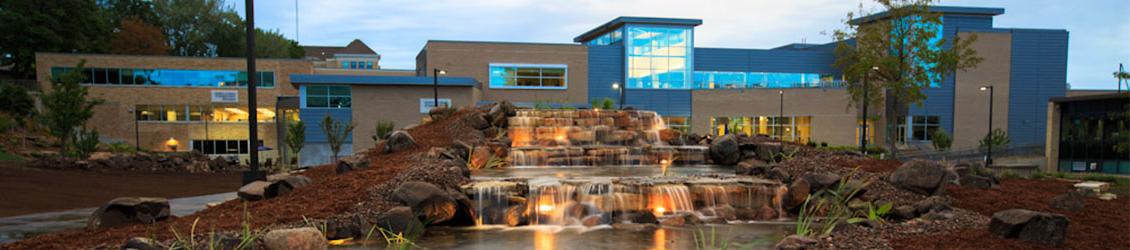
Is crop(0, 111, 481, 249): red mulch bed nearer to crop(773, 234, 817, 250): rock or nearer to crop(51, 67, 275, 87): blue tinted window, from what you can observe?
crop(773, 234, 817, 250): rock

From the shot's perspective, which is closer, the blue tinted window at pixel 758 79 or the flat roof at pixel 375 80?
→ the flat roof at pixel 375 80

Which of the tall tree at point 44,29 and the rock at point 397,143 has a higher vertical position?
the tall tree at point 44,29

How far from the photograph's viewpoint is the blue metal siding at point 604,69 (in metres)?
47.2

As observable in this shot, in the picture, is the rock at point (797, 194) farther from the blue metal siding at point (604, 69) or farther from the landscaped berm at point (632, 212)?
the blue metal siding at point (604, 69)

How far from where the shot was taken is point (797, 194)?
34.8ft

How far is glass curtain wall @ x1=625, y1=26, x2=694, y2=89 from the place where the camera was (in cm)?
4781

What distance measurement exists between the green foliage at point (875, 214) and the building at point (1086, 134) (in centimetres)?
2354

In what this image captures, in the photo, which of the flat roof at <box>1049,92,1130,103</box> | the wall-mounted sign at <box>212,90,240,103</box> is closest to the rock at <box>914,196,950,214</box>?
the flat roof at <box>1049,92,1130,103</box>

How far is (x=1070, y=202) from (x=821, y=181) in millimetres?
3587

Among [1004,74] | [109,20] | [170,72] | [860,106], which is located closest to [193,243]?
[860,106]

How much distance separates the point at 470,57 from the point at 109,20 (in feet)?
143

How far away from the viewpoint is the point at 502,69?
45594 mm

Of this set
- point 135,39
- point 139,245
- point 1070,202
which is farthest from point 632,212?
point 135,39

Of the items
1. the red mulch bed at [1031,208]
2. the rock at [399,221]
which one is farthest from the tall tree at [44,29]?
the red mulch bed at [1031,208]
